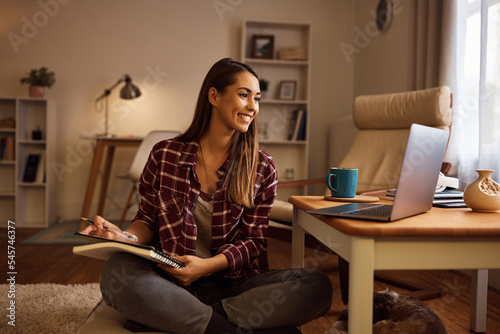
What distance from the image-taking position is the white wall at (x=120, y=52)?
3826 millimetres

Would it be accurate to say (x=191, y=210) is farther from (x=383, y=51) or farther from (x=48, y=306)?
(x=383, y=51)

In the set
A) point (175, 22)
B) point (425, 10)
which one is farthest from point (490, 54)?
point (175, 22)

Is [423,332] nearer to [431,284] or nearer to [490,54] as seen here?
[431,284]

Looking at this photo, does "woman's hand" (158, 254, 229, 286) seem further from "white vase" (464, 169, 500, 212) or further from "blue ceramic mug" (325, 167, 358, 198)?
"white vase" (464, 169, 500, 212)

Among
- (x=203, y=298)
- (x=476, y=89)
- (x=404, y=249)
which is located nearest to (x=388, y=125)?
(x=476, y=89)

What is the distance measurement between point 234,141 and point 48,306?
3.30 ft

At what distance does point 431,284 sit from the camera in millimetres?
2113

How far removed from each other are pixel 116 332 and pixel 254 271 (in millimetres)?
424

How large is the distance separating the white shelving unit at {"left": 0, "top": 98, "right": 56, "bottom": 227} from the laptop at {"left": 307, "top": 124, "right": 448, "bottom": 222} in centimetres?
332

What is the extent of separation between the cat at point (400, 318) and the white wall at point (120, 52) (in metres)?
3.03

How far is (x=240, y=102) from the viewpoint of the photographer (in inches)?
49.3

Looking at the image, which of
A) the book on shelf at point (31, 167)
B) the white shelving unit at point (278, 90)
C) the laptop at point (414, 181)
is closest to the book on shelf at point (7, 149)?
the book on shelf at point (31, 167)

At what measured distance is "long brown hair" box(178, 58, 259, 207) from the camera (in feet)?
3.93

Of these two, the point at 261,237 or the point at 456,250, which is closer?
the point at 456,250
